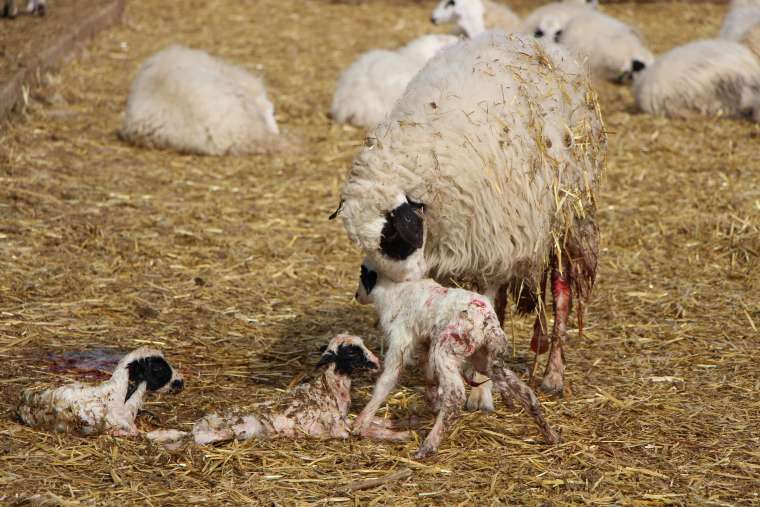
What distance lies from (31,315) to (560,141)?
10.1 feet

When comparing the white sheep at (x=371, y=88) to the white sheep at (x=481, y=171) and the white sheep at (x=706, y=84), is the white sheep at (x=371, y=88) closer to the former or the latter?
the white sheep at (x=706, y=84)

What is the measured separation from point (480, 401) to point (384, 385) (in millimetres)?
664

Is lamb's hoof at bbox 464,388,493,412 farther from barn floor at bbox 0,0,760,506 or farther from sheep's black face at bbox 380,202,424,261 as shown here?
sheep's black face at bbox 380,202,424,261

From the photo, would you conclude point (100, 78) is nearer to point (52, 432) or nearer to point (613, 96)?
point (613, 96)

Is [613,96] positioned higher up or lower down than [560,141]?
lower down

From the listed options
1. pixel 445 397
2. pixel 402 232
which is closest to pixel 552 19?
pixel 402 232

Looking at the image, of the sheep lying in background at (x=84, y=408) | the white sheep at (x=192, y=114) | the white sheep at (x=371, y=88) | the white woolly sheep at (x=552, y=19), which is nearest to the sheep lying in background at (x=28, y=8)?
the white sheep at (x=192, y=114)

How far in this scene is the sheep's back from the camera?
184 inches

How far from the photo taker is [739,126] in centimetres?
1073

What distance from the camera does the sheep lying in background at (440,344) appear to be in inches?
175

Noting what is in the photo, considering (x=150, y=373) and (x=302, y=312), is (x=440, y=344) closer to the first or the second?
(x=150, y=373)

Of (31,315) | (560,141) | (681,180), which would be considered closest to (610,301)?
(560,141)

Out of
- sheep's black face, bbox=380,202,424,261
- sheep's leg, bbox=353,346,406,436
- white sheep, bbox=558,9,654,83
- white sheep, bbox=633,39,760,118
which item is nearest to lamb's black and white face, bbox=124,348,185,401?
sheep's leg, bbox=353,346,406,436

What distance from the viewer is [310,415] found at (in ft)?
15.4
